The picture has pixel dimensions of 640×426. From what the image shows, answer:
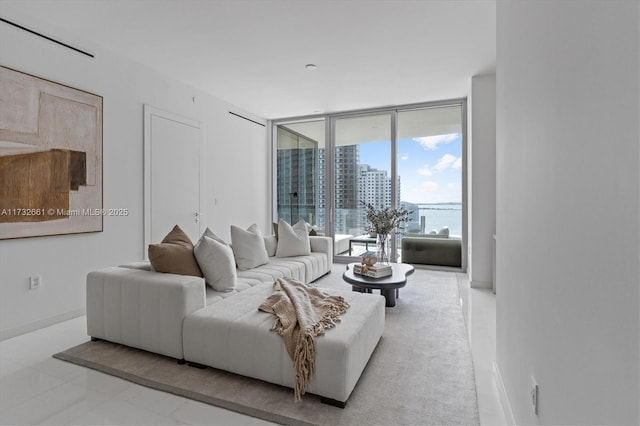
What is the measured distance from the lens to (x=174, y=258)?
2662mm

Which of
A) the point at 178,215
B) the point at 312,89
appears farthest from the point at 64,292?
the point at 312,89

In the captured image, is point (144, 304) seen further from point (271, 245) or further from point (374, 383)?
point (271, 245)

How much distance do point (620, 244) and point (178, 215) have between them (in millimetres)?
4654

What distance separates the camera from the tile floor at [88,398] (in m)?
1.76

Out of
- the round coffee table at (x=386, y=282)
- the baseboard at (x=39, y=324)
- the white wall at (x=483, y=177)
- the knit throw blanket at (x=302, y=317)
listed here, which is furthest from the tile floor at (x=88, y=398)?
the white wall at (x=483, y=177)

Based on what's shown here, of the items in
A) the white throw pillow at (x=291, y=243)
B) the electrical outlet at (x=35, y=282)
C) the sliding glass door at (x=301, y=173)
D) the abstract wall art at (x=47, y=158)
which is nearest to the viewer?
the abstract wall art at (x=47, y=158)

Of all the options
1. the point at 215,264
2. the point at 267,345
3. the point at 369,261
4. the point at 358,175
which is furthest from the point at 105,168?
the point at 358,175

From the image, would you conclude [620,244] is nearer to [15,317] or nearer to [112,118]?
[15,317]

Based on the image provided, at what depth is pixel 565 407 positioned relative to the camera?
0.98 meters

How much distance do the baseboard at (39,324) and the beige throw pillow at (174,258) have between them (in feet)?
4.56

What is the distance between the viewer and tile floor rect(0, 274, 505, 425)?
1.76 meters

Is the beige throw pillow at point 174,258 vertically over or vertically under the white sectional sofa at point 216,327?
over

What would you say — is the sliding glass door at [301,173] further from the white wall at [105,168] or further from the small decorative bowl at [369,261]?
the small decorative bowl at [369,261]

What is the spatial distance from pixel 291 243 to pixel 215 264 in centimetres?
181
